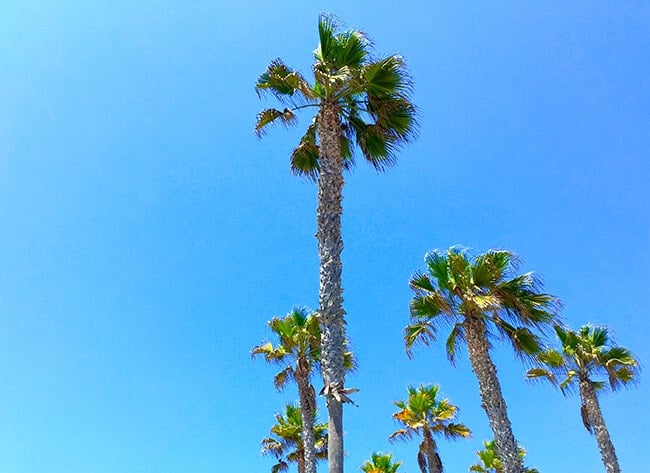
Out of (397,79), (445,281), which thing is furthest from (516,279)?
(397,79)

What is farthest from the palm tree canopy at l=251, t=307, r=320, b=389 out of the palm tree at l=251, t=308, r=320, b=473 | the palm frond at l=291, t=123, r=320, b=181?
the palm frond at l=291, t=123, r=320, b=181

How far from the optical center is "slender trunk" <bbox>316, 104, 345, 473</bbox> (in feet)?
27.5

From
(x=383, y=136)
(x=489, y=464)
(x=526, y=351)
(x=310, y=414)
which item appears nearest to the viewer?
(x=383, y=136)

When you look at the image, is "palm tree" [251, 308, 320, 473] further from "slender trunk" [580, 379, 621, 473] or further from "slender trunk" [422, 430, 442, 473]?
"slender trunk" [580, 379, 621, 473]

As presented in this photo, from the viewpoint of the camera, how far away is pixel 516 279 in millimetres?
14141

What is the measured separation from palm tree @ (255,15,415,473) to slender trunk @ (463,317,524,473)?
218 inches

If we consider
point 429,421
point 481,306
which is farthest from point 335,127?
point 429,421

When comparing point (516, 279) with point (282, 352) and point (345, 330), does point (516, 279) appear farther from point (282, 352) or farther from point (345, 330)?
point (282, 352)

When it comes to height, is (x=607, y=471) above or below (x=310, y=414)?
below

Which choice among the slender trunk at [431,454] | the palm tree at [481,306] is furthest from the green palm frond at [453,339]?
the slender trunk at [431,454]

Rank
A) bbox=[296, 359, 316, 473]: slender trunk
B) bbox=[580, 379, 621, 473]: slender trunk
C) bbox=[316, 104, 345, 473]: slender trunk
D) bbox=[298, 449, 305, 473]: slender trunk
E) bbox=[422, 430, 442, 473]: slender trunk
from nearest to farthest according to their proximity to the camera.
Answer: bbox=[316, 104, 345, 473]: slender trunk → bbox=[296, 359, 316, 473]: slender trunk → bbox=[580, 379, 621, 473]: slender trunk → bbox=[422, 430, 442, 473]: slender trunk → bbox=[298, 449, 305, 473]: slender trunk

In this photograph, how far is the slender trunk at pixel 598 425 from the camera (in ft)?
61.1

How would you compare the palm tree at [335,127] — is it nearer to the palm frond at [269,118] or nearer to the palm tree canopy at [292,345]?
the palm frond at [269,118]

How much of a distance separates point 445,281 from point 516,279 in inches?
76.4
